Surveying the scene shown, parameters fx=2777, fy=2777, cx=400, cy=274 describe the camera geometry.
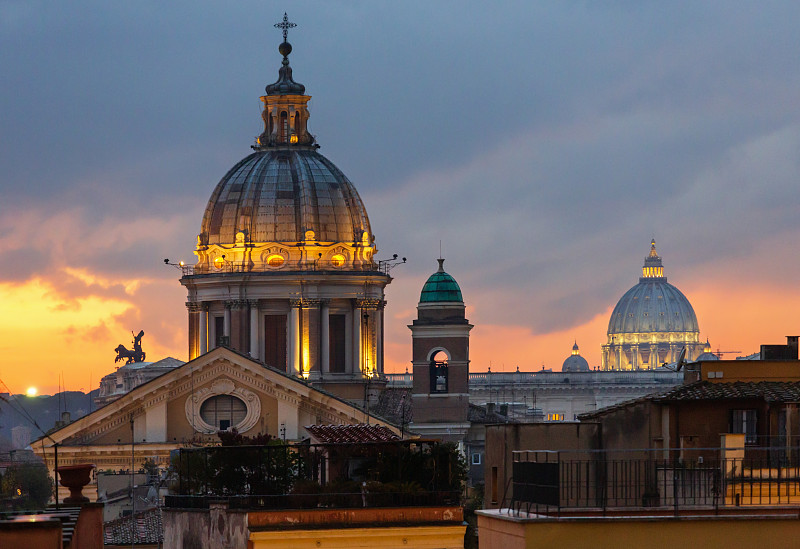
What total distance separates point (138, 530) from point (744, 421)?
103 feet

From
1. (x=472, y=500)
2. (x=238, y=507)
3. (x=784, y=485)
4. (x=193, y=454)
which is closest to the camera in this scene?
(x=784, y=485)

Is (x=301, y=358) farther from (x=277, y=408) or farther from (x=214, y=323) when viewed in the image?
(x=277, y=408)

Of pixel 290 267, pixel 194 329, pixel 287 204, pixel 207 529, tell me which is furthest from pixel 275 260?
pixel 207 529

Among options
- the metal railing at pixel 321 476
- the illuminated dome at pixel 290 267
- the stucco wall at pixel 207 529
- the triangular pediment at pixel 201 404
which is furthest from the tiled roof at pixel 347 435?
the illuminated dome at pixel 290 267

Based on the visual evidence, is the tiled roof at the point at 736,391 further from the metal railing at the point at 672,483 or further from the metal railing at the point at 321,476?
the metal railing at the point at 321,476

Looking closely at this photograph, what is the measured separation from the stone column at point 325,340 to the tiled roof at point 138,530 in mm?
60836

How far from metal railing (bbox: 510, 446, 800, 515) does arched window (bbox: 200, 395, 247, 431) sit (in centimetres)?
7362

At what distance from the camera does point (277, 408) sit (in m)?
118

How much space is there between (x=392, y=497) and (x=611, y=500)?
553 cm

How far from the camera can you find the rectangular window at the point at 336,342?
145 m

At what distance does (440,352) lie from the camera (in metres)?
132

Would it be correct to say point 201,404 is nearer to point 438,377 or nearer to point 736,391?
point 438,377

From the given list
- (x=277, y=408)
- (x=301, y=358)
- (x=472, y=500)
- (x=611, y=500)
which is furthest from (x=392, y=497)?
(x=301, y=358)

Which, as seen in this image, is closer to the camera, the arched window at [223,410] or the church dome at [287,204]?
the arched window at [223,410]
